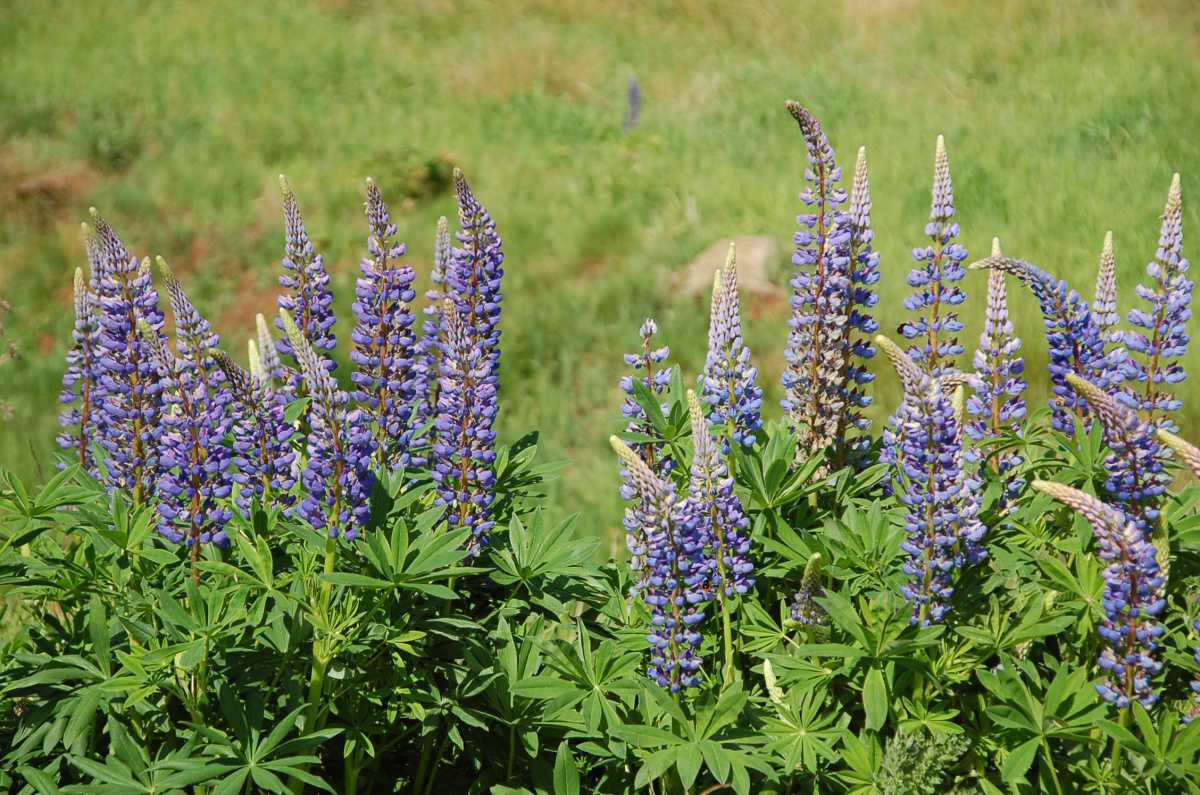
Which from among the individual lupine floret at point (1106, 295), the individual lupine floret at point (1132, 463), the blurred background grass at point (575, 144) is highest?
the blurred background grass at point (575, 144)

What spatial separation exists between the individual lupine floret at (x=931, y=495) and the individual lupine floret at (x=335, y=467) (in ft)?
3.79

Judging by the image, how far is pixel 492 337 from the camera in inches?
117

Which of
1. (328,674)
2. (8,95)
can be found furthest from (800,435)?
(8,95)

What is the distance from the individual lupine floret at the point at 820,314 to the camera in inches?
121

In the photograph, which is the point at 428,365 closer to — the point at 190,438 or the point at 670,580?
Answer: the point at 190,438

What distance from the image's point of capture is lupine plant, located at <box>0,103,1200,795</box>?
2484 mm

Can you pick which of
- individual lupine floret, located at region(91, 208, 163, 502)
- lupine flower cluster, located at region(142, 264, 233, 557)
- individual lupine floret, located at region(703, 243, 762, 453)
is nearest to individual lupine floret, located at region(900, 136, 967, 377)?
individual lupine floret, located at region(703, 243, 762, 453)

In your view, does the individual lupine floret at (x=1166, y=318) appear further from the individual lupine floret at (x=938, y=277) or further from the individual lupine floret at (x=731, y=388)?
the individual lupine floret at (x=731, y=388)

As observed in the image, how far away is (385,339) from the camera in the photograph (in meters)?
3.05

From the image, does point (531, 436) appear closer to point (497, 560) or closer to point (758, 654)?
point (497, 560)

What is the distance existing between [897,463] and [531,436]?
0.97 metres

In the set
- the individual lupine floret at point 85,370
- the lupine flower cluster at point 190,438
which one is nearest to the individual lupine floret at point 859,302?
the lupine flower cluster at point 190,438

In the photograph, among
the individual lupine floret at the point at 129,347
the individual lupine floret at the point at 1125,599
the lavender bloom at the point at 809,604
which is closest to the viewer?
the individual lupine floret at the point at 1125,599

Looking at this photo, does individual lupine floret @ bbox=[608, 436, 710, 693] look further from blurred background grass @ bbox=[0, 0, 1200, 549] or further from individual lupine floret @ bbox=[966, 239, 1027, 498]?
blurred background grass @ bbox=[0, 0, 1200, 549]
